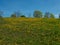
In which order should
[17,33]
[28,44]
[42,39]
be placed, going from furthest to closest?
[17,33]
[42,39]
[28,44]

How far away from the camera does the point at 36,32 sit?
21562 mm

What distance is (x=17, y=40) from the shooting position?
61.8ft

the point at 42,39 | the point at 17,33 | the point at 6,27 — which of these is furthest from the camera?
the point at 6,27

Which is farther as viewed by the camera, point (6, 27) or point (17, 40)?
point (6, 27)

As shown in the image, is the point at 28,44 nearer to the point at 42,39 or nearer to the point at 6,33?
the point at 42,39

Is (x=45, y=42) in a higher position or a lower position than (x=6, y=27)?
lower

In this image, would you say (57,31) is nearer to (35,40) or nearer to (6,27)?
(35,40)

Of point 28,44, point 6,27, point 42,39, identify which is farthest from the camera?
point 6,27

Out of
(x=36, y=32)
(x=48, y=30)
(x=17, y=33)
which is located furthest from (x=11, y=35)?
(x=48, y=30)

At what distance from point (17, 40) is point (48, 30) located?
456cm

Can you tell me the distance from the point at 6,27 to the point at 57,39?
23.6ft

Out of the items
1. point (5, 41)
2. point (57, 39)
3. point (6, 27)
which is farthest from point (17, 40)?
point (6, 27)

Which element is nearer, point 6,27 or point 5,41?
point 5,41

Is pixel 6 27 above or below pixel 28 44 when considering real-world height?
above
